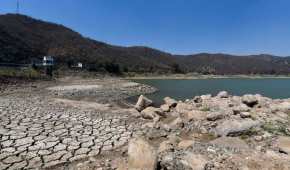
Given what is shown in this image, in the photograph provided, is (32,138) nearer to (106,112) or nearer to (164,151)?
(164,151)

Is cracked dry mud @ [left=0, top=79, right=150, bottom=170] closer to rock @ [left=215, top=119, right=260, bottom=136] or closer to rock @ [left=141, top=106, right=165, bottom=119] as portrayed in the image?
rock @ [left=141, top=106, right=165, bottom=119]

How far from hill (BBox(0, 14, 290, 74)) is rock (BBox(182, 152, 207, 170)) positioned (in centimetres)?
3565

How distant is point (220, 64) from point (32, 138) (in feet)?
534

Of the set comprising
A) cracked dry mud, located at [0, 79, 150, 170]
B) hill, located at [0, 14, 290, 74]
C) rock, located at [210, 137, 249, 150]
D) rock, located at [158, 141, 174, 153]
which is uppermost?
hill, located at [0, 14, 290, 74]

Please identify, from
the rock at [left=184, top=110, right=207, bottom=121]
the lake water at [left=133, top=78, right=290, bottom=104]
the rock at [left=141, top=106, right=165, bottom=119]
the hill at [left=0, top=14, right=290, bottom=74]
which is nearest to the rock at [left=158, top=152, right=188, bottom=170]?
the rock at [left=184, top=110, right=207, bottom=121]

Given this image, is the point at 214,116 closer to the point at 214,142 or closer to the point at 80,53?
the point at 214,142

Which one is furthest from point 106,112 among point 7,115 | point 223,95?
point 223,95

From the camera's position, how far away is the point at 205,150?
4109 millimetres

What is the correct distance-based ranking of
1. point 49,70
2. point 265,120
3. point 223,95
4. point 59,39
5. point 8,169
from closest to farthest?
1. point 8,169
2. point 265,120
3. point 223,95
4. point 49,70
5. point 59,39

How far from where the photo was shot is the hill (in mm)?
51575

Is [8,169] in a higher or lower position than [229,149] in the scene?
lower

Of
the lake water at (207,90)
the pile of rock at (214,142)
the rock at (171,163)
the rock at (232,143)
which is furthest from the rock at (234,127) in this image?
the lake water at (207,90)

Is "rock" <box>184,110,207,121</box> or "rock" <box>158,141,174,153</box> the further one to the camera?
"rock" <box>184,110,207,121</box>

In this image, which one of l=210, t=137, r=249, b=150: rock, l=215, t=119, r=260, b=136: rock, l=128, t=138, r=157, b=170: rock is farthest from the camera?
l=215, t=119, r=260, b=136: rock
